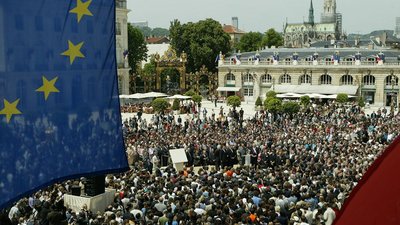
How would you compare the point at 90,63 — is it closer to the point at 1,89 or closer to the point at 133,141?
the point at 1,89

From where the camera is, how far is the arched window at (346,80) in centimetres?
5741

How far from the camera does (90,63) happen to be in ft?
32.1

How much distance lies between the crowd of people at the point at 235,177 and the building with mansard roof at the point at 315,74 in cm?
2082

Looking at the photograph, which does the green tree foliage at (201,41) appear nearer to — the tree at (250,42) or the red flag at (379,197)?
the tree at (250,42)

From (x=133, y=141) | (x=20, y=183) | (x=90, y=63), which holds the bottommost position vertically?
(x=133, y=141)

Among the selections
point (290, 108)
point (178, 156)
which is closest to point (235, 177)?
point (178, 156)

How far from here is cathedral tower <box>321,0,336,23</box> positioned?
597ft

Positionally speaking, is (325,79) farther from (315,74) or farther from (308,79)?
(308,79)

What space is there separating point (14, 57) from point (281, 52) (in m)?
57.8

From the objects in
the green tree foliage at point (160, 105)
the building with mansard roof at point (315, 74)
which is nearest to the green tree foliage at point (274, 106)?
the green tree foliage at point (160, 105)

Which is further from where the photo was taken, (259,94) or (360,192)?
(259,94)

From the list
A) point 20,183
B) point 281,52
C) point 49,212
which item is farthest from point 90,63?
point 281,52

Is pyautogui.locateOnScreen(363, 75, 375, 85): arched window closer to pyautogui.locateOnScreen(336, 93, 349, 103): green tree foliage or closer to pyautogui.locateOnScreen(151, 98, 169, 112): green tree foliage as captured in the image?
pyautogui.locateOnScreen(336, 93, 349, 103): green tree foliage

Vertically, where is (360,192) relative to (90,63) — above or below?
below
